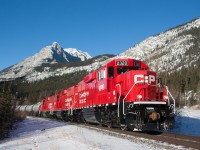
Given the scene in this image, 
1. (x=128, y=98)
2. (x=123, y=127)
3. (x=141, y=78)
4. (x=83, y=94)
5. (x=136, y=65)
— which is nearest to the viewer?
(x=141, y=78)

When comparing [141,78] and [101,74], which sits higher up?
[101,74]

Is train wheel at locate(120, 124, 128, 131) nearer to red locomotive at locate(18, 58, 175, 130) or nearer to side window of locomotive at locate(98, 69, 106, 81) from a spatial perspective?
red locomotive at locate(18, 58, 175, 130)

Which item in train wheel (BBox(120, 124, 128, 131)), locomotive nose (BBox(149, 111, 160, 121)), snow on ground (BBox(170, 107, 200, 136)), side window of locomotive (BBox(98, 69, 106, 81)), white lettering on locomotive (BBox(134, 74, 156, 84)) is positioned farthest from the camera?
snow on ground (BBox(170, 107, 200, 136))

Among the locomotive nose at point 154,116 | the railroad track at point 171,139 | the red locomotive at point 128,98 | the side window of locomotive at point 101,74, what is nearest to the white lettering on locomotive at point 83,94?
the red locomotive at point 128,98

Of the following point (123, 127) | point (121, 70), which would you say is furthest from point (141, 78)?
point (123, 127)

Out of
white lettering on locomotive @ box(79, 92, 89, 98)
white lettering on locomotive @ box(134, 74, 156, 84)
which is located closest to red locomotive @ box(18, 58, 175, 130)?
white lettering on locomotive @ box(134, 74, 156, 84)

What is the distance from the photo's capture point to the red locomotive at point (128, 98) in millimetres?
16484

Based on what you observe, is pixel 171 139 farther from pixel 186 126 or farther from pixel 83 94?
pixel 83 94

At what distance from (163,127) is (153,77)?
10.3ft

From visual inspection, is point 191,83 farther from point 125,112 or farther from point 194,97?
point 125,112

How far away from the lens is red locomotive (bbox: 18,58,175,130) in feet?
54.1

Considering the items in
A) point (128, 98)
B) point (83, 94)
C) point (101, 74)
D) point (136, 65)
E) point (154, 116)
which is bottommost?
point (154, 116)

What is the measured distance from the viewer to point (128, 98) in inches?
711

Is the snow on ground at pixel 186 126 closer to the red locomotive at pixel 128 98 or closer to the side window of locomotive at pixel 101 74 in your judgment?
the red locomotive at pixel 128 98
